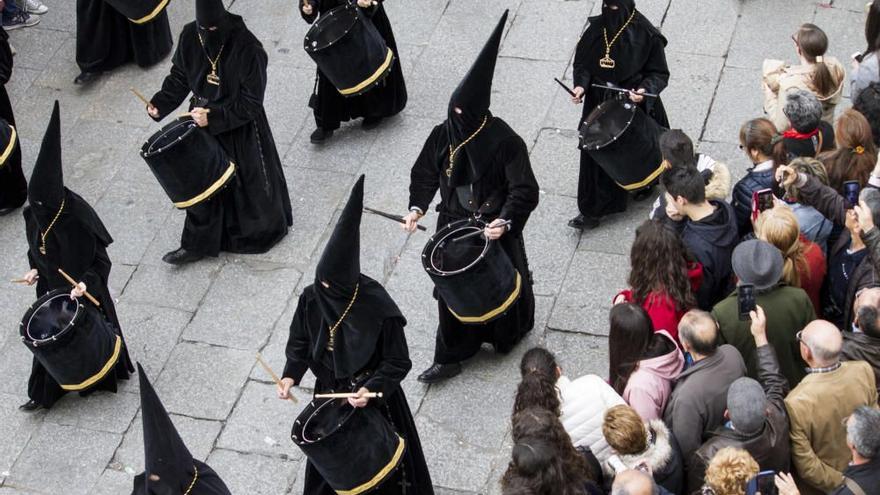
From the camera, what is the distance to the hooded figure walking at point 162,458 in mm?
6387

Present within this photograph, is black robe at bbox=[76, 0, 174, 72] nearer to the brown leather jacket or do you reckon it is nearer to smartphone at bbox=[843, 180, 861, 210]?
smartphone at bbox=[843, 180, 861, 210]

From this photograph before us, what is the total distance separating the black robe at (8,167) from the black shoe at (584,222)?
13.4 ft

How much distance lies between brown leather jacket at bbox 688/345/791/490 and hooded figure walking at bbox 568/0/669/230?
2.96m

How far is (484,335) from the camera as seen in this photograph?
8.36m

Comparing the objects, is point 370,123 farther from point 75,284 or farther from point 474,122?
point 75,284

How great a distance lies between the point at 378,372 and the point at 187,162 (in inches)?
101

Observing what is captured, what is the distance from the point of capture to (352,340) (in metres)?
6.91

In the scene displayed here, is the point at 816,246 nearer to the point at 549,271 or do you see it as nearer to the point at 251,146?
the point at 549,271

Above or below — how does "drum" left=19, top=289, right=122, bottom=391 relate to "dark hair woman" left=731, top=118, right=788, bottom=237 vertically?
below

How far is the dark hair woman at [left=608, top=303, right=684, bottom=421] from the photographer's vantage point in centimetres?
653

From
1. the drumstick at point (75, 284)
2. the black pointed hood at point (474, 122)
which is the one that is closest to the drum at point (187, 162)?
the drumstick at point (75, 284)

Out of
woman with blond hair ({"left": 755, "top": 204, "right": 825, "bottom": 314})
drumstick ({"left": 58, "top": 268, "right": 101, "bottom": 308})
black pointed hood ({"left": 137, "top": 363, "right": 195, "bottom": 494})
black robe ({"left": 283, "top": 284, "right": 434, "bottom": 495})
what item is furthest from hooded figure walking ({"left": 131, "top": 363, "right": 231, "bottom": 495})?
woman with blond hair ({"left": 755, "top": 204, "right": 825, "bottom": 314})

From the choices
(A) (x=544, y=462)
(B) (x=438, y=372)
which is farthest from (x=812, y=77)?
(A) (x=544, y=462)

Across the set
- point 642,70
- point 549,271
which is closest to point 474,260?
point 549,271
